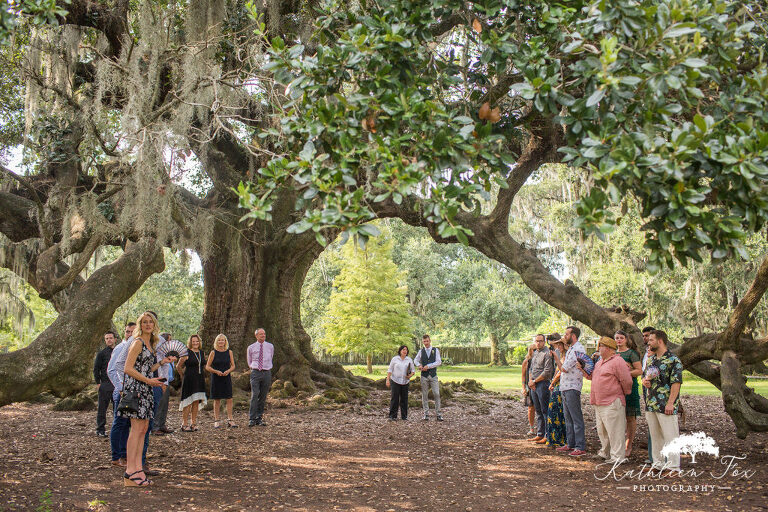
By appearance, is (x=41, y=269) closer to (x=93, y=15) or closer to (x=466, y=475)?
(x=93, y=15)

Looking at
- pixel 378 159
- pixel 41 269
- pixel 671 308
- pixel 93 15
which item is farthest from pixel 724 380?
pixel 671 308

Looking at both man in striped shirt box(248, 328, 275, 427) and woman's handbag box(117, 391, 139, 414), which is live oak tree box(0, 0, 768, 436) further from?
man in striped shirt box(248, 328, 275, 427)

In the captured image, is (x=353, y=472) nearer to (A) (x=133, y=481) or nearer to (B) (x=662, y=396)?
(A) (x=133, y=481)

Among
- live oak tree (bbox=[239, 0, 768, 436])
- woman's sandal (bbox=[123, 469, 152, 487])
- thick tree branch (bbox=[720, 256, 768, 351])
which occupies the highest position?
live oak tree (bbox=[239, 0, 768, 436])

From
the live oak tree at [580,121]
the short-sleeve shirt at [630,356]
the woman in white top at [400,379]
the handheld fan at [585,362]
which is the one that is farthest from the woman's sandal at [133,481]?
the woman in white top at [400,379]

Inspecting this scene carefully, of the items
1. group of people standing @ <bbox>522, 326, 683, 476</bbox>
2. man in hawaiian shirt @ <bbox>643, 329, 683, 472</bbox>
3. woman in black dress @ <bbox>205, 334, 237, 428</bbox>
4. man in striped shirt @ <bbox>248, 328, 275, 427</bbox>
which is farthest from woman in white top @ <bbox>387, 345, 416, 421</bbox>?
man in hawaiian shirt @ <bbox>643, 329, 683, 472</bbox>

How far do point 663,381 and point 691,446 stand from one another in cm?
133

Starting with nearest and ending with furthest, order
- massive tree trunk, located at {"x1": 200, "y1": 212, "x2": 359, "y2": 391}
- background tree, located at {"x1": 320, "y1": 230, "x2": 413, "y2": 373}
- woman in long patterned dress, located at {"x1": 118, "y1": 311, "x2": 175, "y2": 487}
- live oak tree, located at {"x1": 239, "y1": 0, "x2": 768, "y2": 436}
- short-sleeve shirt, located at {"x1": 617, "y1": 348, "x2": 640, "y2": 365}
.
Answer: live oak tree, located at {"x1": 239, "y1": 0, "x2": 768, "y2": 436} → woman in long patterned dress, located at {"x1": 118, "y1": 311, "x2": 175, "y2": 487} → short-sleeve shirt, located at {"x1": 617, "y1": 348, "x2": 640, "y2": 365} → massive tree trunk, located at {"x1": 200, "y1": 212, "x2": 359, "y2": 391} → background tree, located at {"x1": 320, "y1": 230, "x2": 413, "y2": 373}

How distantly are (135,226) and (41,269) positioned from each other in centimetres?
145

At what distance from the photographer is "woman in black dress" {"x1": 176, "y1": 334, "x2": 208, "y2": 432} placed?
9.47m

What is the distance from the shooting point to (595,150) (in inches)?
141

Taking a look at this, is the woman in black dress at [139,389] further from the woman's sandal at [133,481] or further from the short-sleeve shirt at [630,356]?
the short-sleeve shirt at [630,356]

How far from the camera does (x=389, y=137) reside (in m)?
4.27

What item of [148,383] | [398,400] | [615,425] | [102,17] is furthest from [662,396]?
[102,17]
